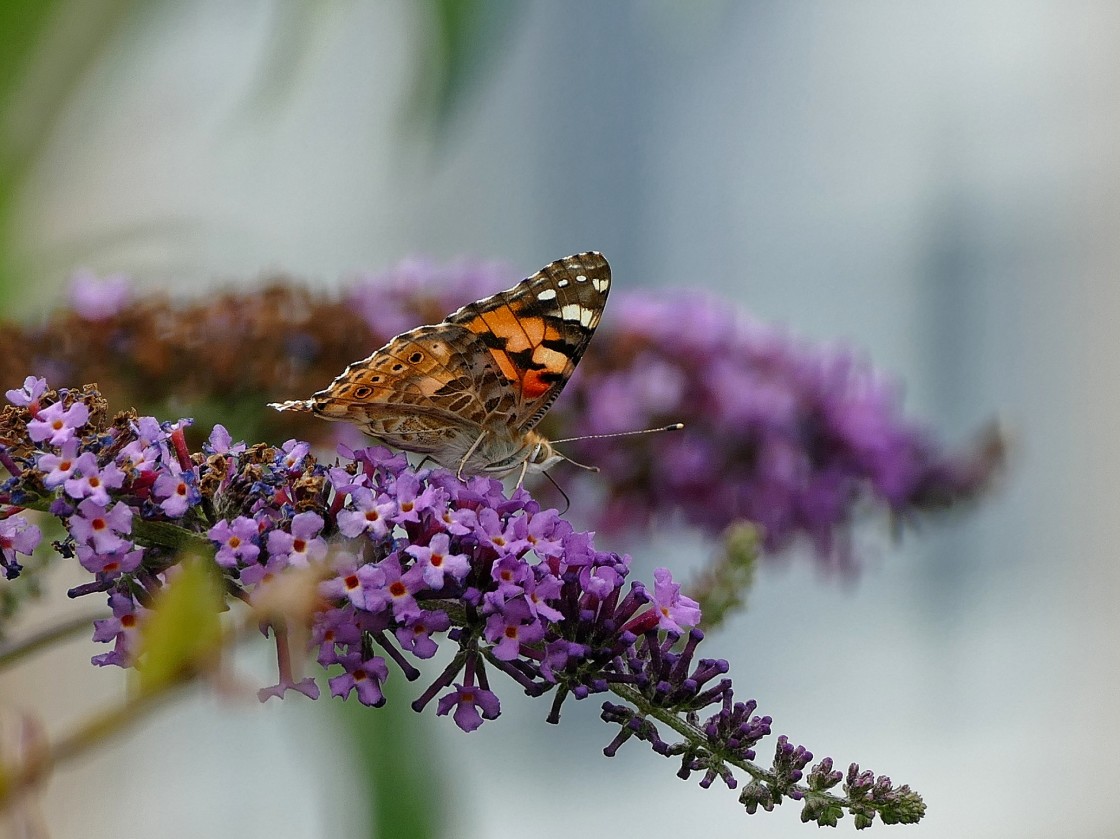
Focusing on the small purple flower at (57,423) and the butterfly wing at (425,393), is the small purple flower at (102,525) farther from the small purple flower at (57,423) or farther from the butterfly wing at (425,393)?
the butterfly wing at (425,393)

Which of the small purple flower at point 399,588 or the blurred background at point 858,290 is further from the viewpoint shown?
the blurred background at point 858,290

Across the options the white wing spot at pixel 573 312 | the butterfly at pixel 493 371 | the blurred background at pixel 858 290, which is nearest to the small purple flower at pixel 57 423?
the butterfly at pixel 493 371

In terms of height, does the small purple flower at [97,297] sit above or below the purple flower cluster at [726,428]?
below

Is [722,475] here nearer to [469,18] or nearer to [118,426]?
[469,18]

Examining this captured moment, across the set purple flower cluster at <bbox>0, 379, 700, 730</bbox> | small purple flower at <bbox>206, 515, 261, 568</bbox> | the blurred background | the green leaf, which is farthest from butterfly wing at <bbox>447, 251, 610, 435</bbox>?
the blurred background

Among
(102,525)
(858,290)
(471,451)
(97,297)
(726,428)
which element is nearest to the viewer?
(102,525)

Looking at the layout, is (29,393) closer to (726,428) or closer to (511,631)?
(511,631)

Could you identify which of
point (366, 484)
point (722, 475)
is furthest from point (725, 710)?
point (722, 475)

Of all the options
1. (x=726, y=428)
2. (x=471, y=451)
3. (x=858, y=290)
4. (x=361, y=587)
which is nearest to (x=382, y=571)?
(x=361, y=587)
